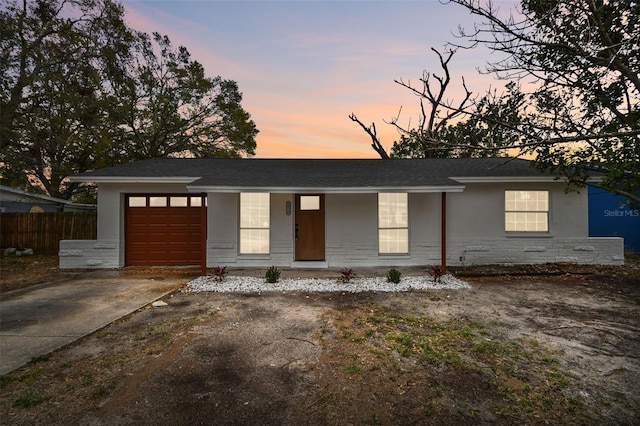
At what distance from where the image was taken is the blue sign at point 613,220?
40.7 feet

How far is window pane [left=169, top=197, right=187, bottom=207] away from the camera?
976cm

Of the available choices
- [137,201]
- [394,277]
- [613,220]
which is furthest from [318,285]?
[613,220]

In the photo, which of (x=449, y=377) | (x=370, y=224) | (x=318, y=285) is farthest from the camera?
(x=370, y=224)

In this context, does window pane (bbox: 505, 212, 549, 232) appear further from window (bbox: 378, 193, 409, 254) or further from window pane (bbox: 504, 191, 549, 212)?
window (bbox: 378, 193, 409, 254)

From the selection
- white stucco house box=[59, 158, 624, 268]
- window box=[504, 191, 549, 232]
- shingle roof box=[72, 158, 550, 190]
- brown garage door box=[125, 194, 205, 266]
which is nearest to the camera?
shingle roof box=[72, 158, 550, 190]

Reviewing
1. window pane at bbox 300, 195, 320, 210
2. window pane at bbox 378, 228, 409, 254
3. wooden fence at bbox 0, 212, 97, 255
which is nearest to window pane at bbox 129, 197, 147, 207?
wooden fence at bbox 0, 212, 97, 255

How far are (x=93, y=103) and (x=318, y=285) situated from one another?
19752 millimetres

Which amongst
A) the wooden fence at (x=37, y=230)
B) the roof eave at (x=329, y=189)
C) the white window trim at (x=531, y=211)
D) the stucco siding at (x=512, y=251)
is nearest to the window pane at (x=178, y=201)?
the roof eave at (x=329, y=189)

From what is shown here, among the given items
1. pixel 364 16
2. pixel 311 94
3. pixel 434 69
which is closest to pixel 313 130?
pixel 311 94

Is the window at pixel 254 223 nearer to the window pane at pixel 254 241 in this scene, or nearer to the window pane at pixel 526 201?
the window pane at pixel 254 241

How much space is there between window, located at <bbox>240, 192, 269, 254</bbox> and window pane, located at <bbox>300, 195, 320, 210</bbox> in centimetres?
113

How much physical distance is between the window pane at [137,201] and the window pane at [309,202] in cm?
531

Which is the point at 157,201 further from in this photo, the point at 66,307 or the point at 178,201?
the point at 66,307

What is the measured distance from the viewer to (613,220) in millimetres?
12508
